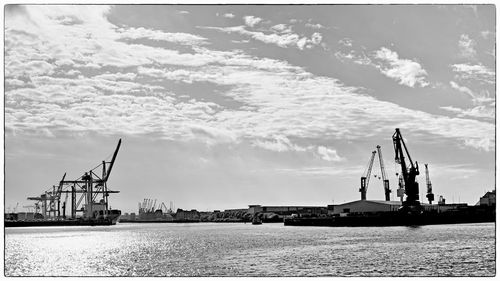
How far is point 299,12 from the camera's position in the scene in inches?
1302

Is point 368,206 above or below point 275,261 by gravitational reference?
above

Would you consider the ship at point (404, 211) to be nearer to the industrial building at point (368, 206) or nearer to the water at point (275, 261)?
the industrial building at point (368, 206)

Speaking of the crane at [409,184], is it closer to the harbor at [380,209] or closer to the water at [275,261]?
the harbor at [380,209]

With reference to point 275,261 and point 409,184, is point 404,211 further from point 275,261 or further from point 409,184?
point 275,261

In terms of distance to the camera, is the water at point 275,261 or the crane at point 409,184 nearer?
the water at point 275,261

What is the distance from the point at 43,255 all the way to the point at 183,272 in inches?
801

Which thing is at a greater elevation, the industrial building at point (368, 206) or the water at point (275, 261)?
the industrial building at point (368, 206)

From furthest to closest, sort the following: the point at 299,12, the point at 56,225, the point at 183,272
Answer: the point at 56,225 < the point at 183,272 < the point at 299,12

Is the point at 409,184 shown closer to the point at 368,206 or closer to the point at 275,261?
the point at 368,206

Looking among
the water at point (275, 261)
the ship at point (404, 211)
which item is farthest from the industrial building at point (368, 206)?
the water at point (275, 261)

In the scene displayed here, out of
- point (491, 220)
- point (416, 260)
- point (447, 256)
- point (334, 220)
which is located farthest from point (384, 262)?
point (491, 220)

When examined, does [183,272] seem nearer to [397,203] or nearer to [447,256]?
[447,256]

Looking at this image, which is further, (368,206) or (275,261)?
(368,206)

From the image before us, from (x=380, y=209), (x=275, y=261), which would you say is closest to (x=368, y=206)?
(x=380, y=209)
